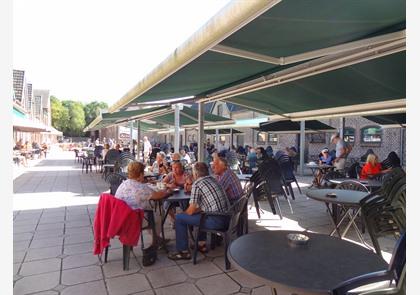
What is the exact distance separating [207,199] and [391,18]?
2510mm

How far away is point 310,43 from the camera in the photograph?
9.57ft

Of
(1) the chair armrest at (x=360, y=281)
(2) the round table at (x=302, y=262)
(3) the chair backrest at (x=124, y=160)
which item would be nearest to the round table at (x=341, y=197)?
(2) the round table at (x=302, y=262)

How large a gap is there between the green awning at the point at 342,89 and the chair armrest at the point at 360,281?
269cm

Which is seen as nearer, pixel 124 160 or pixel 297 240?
pixel 297 240

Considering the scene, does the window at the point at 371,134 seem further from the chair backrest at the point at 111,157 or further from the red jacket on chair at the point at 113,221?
the red jacket on chair at the point at 113,221

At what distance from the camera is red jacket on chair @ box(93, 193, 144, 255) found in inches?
122

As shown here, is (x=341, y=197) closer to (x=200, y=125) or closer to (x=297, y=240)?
(x=297, y=240)

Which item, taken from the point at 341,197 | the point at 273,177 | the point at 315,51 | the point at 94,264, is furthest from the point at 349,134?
the point at 94,264

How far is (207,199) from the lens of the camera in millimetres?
3434

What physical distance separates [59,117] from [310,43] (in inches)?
3039

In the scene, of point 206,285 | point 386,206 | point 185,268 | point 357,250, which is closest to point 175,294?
point 206,285

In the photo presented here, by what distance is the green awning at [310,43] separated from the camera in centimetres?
222

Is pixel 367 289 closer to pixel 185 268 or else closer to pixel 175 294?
pixel 175 294

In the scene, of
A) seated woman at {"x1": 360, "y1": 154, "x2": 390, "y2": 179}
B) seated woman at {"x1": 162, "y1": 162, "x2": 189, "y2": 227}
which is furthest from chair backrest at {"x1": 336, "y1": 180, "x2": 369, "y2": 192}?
seated woman at {"x1": 162, "y1": 162, "x2": 189, "y2": 227}
